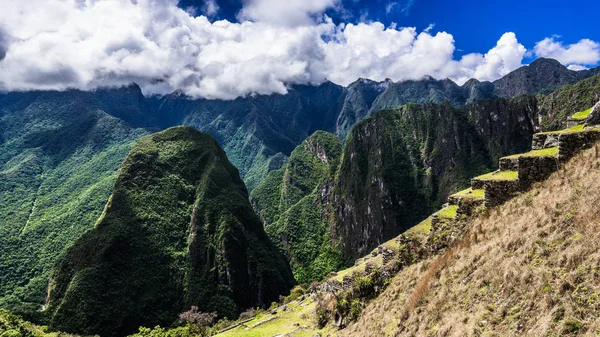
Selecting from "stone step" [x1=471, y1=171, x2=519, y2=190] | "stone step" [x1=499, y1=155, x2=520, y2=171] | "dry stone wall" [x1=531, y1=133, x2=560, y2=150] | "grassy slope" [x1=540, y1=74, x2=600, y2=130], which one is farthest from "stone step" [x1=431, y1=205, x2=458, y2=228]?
"grassy slope" [x1=540, y1=74, x2=600, y2=130]

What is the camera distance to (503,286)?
28.5 ft

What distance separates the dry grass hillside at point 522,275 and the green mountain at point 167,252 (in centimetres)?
8823

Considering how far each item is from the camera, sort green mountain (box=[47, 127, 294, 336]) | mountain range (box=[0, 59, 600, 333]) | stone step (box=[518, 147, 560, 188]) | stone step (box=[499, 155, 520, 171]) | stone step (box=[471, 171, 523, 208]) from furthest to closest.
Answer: mountain range (box=[0, 59, 600, 333]) < green mountain (box=[47, 127, 294, 336]) < stone step (box=[499, 155, 520, 171]) < stone step (box=[471, 171, 523, 208]) < stone step (box=[518, 147, 560, 188])

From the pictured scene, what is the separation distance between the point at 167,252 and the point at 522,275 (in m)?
106

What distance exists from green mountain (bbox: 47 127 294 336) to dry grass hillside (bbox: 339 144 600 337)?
88.2 meters

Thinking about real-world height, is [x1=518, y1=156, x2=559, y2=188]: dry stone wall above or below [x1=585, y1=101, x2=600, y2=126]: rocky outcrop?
below

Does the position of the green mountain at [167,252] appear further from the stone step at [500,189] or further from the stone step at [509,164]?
the stone step at [500,189]

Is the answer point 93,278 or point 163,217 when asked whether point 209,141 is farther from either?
point 93,278

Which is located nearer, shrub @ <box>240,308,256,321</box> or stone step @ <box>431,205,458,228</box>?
stone step @ <box>431,205,458,228</box>

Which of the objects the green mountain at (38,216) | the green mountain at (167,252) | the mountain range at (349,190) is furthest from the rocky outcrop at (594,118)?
the green mountain at (38,216)

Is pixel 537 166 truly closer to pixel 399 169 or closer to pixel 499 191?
pixel 499 191

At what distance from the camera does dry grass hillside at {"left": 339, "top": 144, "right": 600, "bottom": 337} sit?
698cm

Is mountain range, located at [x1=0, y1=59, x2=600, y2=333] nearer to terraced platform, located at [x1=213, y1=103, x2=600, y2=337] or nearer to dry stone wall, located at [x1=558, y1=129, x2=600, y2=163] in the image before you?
terraced platform, located at [x1=213, y1=103, x2=600, y2=337]

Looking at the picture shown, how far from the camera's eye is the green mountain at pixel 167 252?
82625 millimetres
